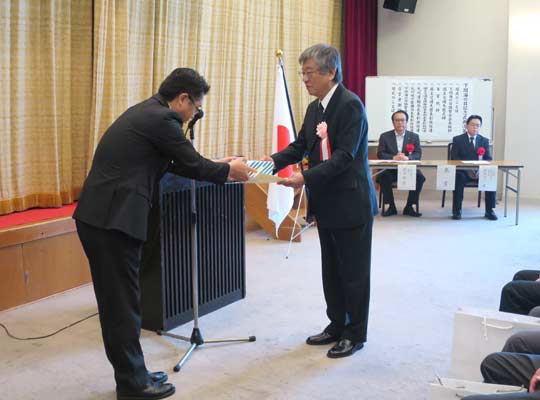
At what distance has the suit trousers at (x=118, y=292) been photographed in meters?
2.34

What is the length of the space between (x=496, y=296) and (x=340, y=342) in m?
1.48

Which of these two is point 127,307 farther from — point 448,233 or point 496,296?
point 448,233

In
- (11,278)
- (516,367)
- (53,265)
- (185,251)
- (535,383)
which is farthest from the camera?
(53,265)

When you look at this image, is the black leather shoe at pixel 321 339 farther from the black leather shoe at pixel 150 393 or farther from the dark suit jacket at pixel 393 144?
the dark suit jacket at pixel 393 144

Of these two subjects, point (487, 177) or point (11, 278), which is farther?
point (487, 177)

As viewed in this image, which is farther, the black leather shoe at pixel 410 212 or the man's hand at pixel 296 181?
the black leather shoe at pixel 410 212

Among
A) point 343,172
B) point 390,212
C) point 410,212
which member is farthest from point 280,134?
point 410,212

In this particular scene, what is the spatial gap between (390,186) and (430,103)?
1548 mm

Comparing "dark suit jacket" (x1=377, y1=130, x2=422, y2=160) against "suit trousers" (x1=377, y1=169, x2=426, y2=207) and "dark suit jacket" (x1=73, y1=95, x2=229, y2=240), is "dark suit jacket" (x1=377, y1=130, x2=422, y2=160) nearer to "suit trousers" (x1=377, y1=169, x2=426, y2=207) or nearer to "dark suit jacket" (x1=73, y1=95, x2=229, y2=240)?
"suit trousers" (x1=377, y1=169, x2=426, y2=207)

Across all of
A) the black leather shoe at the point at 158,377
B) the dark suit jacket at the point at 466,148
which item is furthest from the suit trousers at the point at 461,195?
the black leather shoe at the point at 158,377

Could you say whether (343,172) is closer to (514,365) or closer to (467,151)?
(514,365)

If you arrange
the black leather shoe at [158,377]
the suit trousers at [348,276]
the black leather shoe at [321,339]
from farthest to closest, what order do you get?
the black leather shoe at [321,339] < the suit trousers at [348,276] < the black leather shoe at [158,377]

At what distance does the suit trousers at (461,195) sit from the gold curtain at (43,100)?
166 inches

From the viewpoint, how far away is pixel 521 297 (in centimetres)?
270
